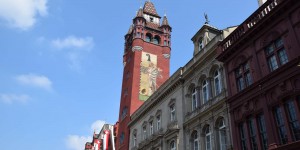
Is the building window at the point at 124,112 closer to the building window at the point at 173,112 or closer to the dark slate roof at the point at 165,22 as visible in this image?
the building window at the point at 173,112

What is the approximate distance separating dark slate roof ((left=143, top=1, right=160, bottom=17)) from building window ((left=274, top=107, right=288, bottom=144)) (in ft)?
154

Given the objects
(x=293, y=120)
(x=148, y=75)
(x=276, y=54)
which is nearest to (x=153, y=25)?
(x=148, y=75)

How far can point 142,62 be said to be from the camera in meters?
50.8

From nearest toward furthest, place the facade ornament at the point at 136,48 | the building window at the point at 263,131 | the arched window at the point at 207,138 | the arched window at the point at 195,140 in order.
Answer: the building window at the point at 263,131
the arched window at the point at 207,138
the arched window at the point at 195,140
the facade ornament at the point at 136,48

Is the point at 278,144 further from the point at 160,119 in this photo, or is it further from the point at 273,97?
the point at 160,119

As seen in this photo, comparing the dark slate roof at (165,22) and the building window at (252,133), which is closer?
the building window at (252,133)

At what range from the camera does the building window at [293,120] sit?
16.0 meters

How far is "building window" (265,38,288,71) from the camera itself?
18078 mm

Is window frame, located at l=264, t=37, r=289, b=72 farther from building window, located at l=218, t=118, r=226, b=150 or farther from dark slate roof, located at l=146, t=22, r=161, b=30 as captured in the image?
dark slate roof, located at l=146, t=22, r=161, b=30

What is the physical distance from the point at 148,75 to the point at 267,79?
106 ft

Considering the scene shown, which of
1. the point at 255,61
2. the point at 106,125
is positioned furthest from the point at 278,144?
the point at 106,125

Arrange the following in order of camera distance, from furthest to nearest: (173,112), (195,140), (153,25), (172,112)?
(153,25)
(172,112)
(173,112)
(195,140)

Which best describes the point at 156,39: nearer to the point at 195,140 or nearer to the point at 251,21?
the point at 195,140


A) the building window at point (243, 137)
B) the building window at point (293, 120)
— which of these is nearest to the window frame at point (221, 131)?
the building window at point (243, 137)
